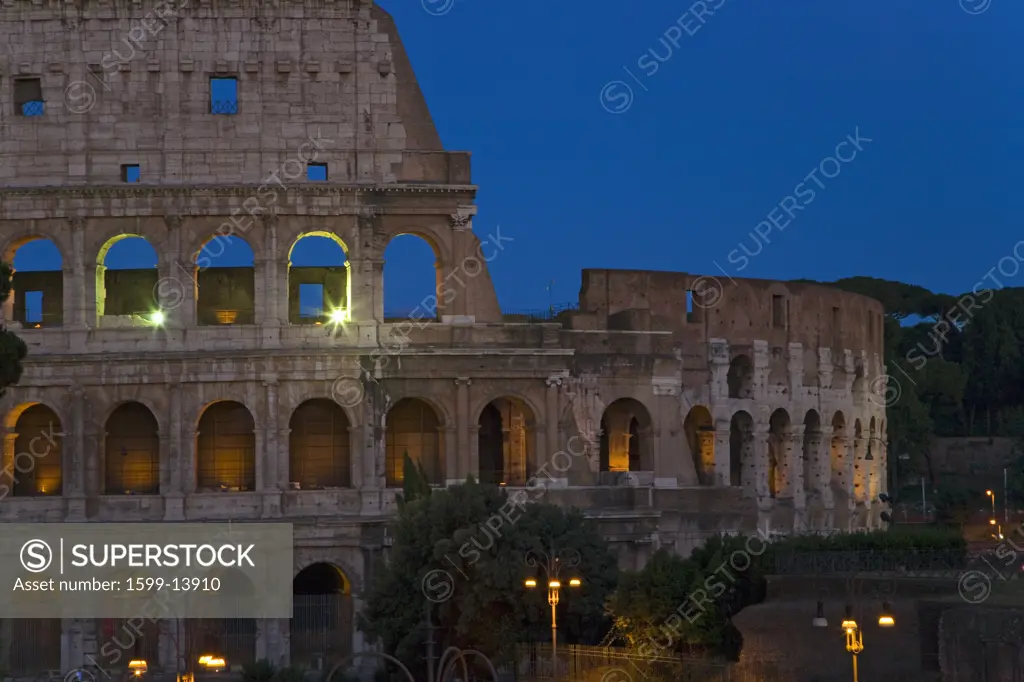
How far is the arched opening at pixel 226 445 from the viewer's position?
163ft

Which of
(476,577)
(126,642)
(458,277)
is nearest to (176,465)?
(126,642)

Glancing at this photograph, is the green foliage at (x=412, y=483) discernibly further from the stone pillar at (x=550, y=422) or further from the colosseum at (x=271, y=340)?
the stone pillar at (x=550, y=422)

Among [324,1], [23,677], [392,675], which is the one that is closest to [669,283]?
[324,1]

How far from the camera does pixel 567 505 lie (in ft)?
157

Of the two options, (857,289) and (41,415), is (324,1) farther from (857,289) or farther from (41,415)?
(857,289)

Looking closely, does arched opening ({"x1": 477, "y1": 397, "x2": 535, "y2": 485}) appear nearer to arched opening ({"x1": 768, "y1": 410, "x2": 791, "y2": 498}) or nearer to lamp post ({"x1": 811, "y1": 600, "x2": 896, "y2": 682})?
arched opening ({"x1": 768, "y1": 410, "x2": 791, "y2": 498})

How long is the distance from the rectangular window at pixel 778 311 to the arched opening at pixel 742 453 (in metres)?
2.79

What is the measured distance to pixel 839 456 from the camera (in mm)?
61375

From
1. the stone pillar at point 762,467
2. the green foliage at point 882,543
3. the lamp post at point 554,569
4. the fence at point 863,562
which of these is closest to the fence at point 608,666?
the lamp post at point 554,569

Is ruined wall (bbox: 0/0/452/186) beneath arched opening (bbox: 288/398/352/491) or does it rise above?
above

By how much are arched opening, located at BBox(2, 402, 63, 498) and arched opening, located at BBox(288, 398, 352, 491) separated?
5.73 metres

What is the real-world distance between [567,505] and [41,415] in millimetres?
13159

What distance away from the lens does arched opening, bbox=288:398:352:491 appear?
49812mm

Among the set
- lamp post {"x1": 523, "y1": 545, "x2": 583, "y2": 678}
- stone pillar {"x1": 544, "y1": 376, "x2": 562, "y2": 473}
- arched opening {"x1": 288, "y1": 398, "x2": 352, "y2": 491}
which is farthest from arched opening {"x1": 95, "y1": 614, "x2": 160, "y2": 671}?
lamp post {"x1": 523, "y1": 545, "x2": 583, "y2": 678}
